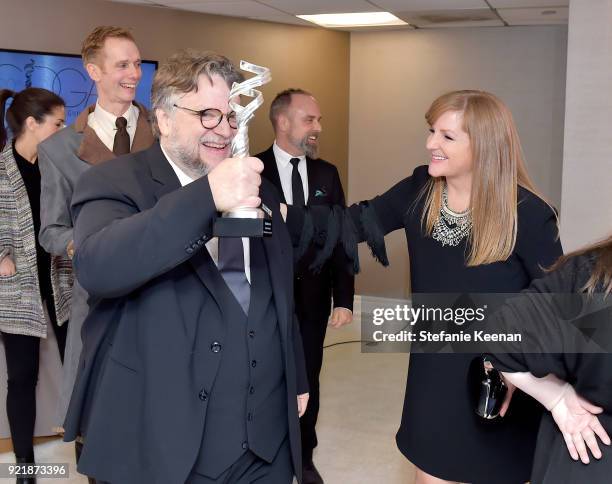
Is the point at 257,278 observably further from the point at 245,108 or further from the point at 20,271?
the point at 20,271

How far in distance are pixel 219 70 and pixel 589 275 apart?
1.01 m

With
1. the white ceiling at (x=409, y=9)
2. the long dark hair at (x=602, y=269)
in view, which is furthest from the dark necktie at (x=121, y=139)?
the white ceiling at (x=409, y=9)

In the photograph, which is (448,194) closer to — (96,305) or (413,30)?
(96,305)

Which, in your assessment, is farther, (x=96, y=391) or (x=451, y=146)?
(x=451, y=146)

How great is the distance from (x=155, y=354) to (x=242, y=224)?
402 millimetres

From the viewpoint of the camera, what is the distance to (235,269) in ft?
6.47

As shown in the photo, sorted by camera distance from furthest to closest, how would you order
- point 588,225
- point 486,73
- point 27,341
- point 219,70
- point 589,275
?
point 486,73 → point 588,225 → point 27,341 → point 219,70 → point 589,275

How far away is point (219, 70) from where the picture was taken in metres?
1.96

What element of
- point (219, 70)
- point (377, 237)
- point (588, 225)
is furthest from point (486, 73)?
point (219, 70)

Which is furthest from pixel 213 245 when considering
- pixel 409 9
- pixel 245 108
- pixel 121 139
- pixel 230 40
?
pixel 230 40

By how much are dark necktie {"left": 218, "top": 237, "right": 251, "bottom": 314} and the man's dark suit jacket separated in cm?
184

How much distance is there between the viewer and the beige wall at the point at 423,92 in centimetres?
718

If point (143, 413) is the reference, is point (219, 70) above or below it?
above

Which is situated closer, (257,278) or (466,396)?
(257,278)
